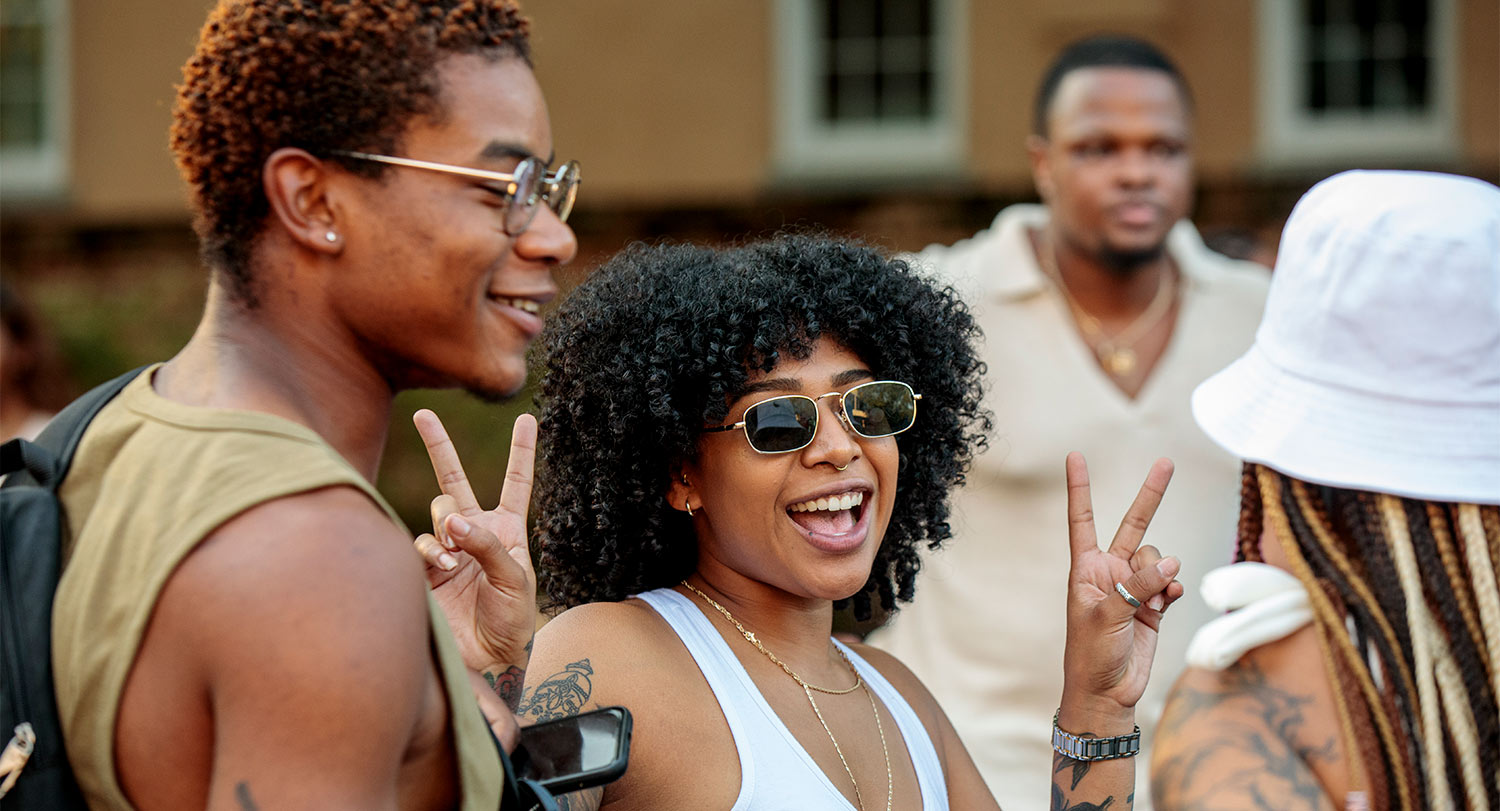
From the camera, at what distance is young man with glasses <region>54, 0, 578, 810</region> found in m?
1.56

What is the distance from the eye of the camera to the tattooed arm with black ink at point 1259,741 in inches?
99.1

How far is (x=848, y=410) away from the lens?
273 centimetres

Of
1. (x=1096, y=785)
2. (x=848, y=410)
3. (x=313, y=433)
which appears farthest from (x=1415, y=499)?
(x=313, y=433)

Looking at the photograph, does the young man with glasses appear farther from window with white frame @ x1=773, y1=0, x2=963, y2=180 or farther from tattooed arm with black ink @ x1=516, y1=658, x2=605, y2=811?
window with white frame @ x1=773, y1=0, x2=963, y2=180

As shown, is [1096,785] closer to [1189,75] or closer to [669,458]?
[669,458]

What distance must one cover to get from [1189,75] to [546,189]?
27.8 ft

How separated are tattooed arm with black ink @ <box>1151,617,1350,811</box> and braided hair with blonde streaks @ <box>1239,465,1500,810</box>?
52 mm

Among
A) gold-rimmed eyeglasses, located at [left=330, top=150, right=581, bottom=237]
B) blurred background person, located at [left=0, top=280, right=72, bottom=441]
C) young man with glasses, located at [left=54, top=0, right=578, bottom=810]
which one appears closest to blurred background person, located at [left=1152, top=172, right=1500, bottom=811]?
young man with glasses, located at [left=54, top=0, right=578, bottom=810]

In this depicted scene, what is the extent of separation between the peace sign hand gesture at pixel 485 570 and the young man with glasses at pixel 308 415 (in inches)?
11.4

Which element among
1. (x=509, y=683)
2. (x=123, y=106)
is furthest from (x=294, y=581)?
(x=123, y=106)

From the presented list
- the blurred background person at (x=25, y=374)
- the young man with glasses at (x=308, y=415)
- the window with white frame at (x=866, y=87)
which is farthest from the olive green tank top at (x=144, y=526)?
the window with white frame at (x=866, y=87)

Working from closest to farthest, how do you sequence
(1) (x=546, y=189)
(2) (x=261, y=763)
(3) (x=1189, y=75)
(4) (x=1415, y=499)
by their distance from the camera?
(2) (x=261, y=763), (1) (x=546, y=189), (4) (x=1415, y=499), (3) (x=1189, y=75)

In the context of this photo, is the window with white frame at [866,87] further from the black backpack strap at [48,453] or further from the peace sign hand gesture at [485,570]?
the black backpack strap at [48,453]

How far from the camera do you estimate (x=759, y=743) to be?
8.18 feet
